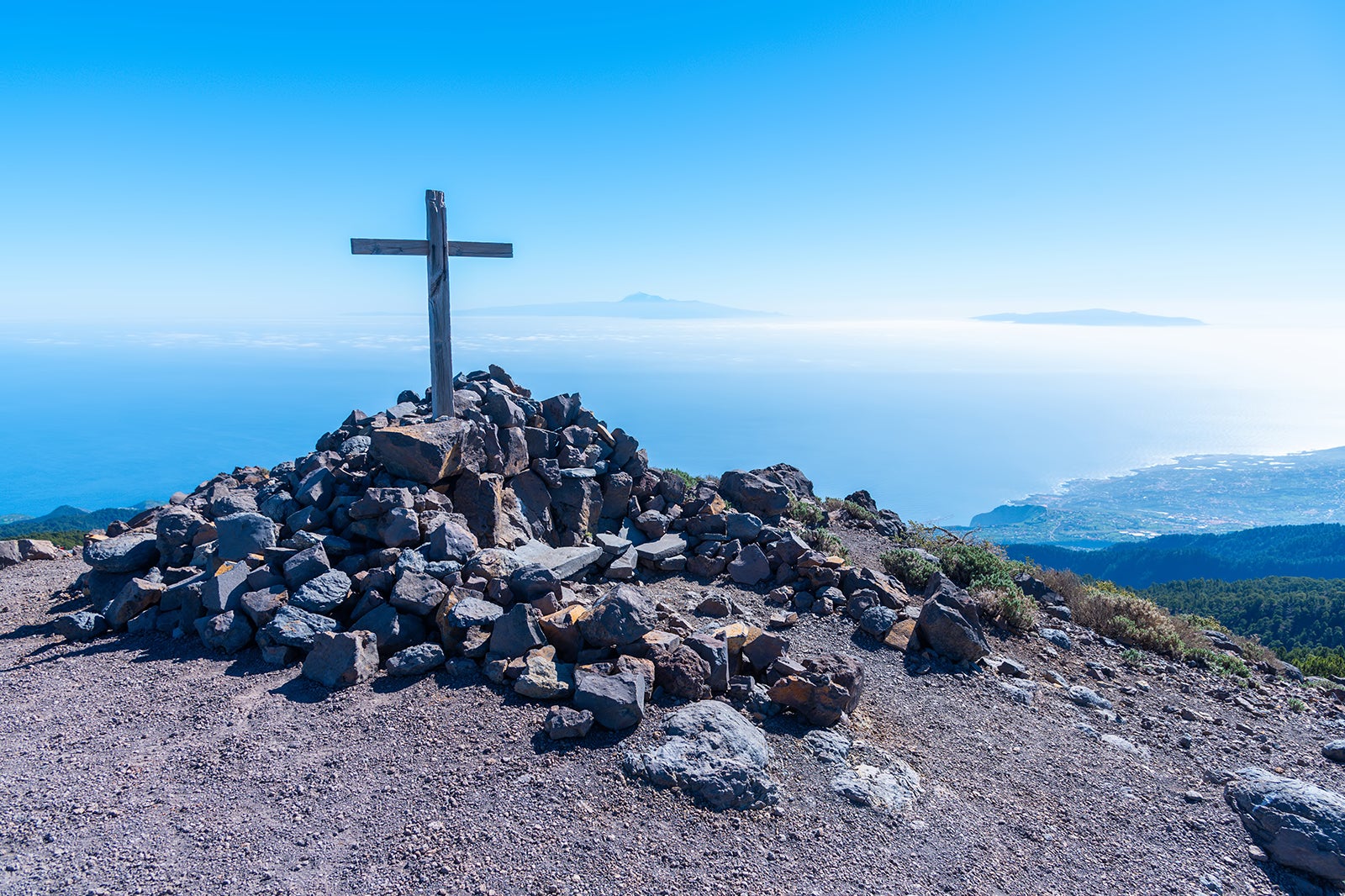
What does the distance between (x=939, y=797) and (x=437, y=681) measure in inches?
178

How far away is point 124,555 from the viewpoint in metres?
7.73

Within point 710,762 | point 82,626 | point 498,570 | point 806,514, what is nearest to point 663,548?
point 498,570

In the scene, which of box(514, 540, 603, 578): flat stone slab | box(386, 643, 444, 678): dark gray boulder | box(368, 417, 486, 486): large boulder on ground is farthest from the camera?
box(368, 417, 486, 486): large boulder on ground

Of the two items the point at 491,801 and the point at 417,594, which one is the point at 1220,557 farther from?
the point at 491,801

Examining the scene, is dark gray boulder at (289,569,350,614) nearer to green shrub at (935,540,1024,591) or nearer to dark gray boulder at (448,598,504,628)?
dark gray boulder at (448,598,504,628)

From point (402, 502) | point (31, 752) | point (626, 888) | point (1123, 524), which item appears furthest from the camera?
point (1123, 524)

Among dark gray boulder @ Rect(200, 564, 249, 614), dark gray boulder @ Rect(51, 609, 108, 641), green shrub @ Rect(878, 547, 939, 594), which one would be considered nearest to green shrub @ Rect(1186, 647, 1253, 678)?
green shrub @ Rect(878, 547, 939, 594)

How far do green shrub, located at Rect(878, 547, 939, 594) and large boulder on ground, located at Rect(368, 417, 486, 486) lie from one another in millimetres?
7114

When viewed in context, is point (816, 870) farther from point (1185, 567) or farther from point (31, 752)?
point (1185, 567)

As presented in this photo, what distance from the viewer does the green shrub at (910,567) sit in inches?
406

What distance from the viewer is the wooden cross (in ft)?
32.1

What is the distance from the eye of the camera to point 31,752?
203 inches

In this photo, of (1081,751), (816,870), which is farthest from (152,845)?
(1081,751)

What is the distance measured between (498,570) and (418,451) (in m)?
2.16
